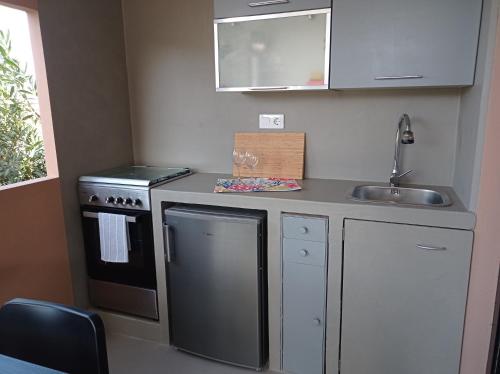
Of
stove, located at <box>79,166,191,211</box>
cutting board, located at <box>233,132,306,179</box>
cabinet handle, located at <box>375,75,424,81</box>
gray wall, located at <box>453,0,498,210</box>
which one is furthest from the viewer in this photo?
cutting board, located at <box>233,132,306,179</box>

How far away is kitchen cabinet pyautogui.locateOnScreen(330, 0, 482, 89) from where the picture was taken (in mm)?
1652

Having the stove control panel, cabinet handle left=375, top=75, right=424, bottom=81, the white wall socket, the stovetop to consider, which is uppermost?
cabinet handle left=375, top=75, right=424, bottom=81

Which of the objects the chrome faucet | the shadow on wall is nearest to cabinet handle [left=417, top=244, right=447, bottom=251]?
the chrome faucet

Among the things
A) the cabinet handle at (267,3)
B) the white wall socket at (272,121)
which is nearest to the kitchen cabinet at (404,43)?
the cabinet handle at (267,3)

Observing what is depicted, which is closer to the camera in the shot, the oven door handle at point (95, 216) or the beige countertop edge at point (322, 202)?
the beige countertop edge at point (322, 202)

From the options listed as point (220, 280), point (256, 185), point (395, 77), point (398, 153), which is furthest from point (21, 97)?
point (398, 153)

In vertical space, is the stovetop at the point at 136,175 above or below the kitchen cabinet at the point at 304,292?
above

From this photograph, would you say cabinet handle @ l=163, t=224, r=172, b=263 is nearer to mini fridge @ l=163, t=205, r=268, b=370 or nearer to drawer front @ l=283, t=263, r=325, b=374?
mini fridge @ l=163, t=205, r=268, b=370

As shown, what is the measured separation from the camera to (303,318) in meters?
1.90

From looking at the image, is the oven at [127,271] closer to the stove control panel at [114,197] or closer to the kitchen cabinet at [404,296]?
the stove control panel at [114,197]

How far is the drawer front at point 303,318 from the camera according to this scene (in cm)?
185

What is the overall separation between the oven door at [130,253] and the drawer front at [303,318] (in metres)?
0.83

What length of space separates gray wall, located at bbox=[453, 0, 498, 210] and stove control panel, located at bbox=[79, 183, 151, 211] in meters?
1.60

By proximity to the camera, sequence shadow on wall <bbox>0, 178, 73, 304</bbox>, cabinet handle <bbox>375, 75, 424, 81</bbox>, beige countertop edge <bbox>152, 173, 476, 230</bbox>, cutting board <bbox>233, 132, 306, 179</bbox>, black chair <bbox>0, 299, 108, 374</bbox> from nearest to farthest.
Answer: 1. black chair <bbox>0, 299, 108, 374</bbox>
2. beige countertop edge <bbox>152, 173, 476, 230</bbox>
3. cabinet handle <bbox>375, 75, 424, 81</bbox>
4. shadow on wall <bbox>0, 178, 73, 304</bbox>
5. cutting board <bbox>233, 132, 306, 179</bbox>
